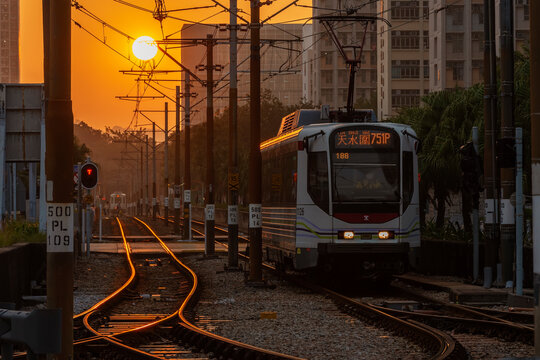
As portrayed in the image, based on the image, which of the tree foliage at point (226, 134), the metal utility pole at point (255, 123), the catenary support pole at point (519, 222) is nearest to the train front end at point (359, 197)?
the metal utility pole at point (255, 123)

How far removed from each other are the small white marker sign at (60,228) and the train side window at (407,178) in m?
11.9

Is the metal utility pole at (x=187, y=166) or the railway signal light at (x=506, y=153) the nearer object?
the railway signal light at (x=506, y=153)

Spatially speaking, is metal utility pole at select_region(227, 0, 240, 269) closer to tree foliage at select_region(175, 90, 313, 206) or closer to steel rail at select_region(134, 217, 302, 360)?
steel rail at select_region(134, 217, 302, 360)

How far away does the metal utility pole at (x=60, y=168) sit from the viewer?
1057 cm

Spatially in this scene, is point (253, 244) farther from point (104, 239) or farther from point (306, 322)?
point (104, 239)

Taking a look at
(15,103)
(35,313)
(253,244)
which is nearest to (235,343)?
(35,313)

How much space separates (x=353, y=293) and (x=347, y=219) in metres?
1.90

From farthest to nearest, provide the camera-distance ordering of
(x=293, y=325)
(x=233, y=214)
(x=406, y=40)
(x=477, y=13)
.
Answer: (x=406, y=40)
(x=477, y=13)
(x=233, y=214)
(x=293, y=325)

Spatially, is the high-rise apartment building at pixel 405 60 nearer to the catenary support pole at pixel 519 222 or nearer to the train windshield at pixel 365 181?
the train windshield at pixel 365 181

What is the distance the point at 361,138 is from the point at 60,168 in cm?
1157

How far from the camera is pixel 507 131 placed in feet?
72.0

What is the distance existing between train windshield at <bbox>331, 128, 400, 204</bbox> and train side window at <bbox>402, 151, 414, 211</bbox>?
0.49 ft

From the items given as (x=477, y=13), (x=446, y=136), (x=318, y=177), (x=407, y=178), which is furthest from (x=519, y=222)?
(x=477, y=13)

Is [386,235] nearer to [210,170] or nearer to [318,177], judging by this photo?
[318,177]
